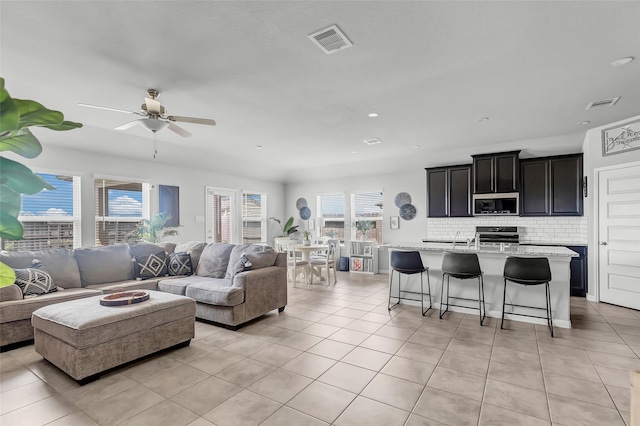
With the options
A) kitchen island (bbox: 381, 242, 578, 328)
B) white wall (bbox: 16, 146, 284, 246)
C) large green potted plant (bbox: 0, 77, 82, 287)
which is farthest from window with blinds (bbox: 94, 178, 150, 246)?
large green potted plant (bbox: 0, 77, 82, 287)

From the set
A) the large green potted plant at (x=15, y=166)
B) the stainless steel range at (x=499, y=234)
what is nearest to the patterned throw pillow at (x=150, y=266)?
the large green potted plant at (x=15, y=166)

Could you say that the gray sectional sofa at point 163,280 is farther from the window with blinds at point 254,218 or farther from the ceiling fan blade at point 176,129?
the window with blinds at point 254,218

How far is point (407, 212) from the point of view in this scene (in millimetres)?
7648

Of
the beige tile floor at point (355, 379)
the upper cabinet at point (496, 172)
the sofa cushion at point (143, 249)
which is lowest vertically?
the beige tile floor at point (355, 379)

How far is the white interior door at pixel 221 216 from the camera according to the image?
7.46 m

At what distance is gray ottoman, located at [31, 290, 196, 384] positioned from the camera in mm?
2611

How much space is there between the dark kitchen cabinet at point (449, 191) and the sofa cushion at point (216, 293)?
4666mm

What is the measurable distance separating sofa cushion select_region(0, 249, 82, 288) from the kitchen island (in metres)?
4.34

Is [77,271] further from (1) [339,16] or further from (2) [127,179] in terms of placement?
(1) [339,16]

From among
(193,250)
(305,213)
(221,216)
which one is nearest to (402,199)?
(305,213)

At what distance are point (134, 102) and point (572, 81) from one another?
4.90 metres

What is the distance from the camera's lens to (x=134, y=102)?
3859 millimetres

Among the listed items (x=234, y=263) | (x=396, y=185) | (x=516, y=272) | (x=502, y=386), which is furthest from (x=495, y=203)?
(x=234, y=263)

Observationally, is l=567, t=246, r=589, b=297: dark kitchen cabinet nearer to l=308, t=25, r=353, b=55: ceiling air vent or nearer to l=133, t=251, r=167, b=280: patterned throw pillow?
l=308, t=25, r=353, b=55: ceiling air vent
